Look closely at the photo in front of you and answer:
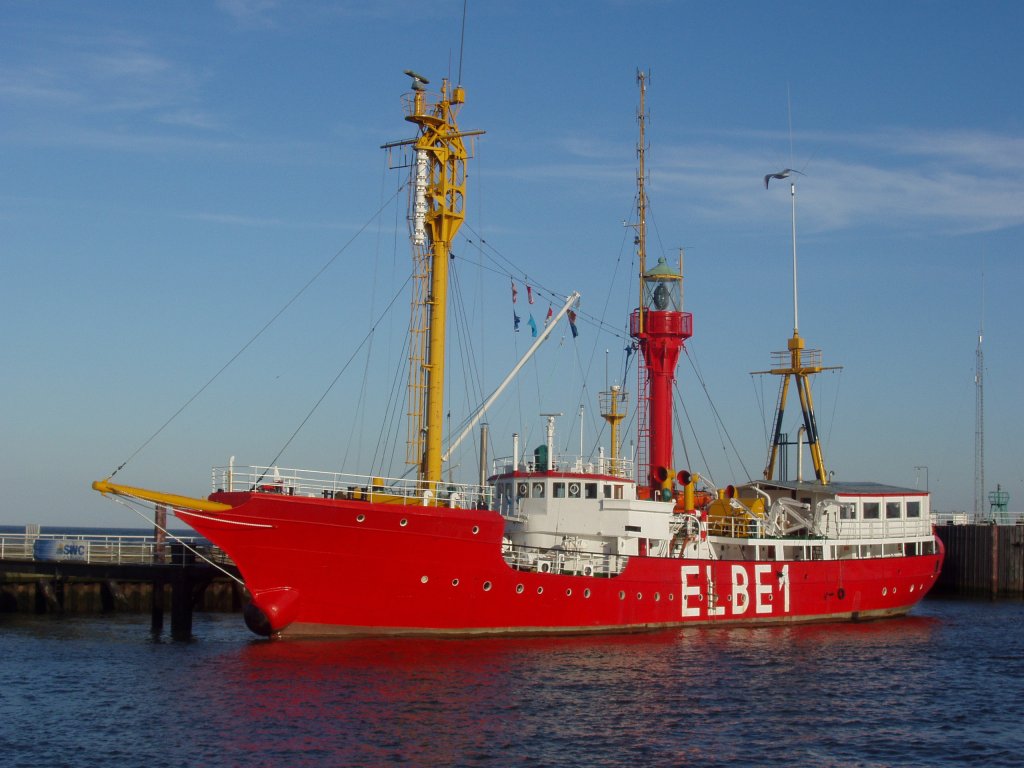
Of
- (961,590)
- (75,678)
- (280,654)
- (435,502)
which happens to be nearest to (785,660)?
(435,502)

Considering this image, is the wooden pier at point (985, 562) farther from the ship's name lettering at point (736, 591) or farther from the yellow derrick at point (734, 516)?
the ship's name lettering at point (736, 591)

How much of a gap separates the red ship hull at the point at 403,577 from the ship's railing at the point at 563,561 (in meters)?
0.48

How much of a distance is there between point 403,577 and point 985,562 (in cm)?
3876

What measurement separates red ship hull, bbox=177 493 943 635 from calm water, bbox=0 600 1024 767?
736 millimetres

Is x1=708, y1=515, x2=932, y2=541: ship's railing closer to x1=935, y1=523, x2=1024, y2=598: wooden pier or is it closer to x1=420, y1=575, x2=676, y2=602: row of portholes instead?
x1=420, y1=575, x2=676, y2=602: row of portholes

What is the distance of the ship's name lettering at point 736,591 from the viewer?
35.8 metres

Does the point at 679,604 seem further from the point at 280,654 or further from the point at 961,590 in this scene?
the point at 961,590

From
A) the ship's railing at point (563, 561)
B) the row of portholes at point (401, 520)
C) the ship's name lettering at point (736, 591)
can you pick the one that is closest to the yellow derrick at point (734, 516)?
the ship's name lettering at point (736, 591)

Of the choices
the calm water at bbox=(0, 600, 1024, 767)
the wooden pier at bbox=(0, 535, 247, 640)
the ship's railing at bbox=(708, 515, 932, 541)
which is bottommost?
the calm water at bbox=(0, 600, 1024, 767)

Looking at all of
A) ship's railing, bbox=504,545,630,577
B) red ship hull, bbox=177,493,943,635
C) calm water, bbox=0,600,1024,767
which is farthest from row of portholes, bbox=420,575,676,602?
calm water, bbox=0,600,1024,767

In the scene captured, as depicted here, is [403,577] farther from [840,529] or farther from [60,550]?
[840,529]

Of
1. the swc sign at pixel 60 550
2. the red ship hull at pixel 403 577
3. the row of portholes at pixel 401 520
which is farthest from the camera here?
the swc sign at pixel 60 550

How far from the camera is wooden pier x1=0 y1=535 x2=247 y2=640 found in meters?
35.1

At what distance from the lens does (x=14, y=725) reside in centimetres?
2122
